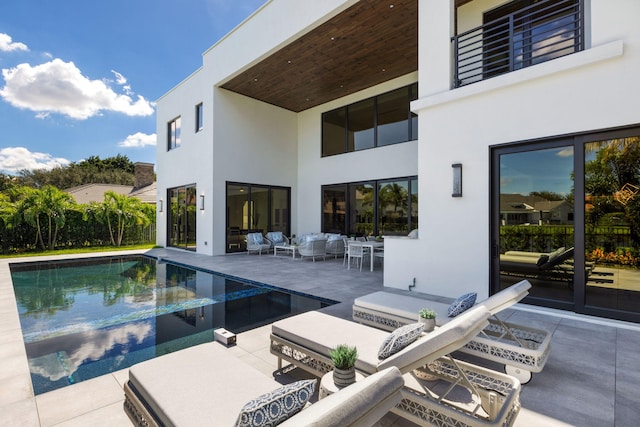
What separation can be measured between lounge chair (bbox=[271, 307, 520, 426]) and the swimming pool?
177 centimetres

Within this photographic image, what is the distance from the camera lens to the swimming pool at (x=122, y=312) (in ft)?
11.7

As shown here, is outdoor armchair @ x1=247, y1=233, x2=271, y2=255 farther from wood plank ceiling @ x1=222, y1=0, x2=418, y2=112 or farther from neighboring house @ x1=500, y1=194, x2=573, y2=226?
neighboring house @ x1=500, y1=194, x2=573, y2=226

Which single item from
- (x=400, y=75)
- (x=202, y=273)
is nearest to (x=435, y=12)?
(x=400, y=75)

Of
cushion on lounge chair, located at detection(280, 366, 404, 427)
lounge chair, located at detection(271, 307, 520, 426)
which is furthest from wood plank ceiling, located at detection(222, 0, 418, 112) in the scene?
cushion on lounge chair, located at detection(280, 366, 404, 427)

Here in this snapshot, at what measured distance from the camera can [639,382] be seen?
2754mm

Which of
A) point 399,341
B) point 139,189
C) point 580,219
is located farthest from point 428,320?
point 139,189

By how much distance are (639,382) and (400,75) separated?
32.9 ft

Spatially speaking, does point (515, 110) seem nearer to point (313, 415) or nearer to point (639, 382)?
point (639, 382)

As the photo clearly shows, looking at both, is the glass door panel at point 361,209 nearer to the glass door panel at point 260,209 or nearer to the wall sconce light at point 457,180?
the glass door panel at point 260,209

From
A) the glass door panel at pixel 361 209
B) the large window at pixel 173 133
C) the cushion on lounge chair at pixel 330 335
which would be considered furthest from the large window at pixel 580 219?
the large window at pixel 173 133

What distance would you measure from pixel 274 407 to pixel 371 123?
37.5 feet

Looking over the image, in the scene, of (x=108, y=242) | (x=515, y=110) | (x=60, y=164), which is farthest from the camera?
(x=60, y=164)

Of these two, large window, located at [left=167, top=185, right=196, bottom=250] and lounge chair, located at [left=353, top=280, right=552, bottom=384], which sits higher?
large window, located at [left=167, top=185, right=196, bottom=250]

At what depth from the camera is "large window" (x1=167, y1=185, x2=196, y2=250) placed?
13.4 m
